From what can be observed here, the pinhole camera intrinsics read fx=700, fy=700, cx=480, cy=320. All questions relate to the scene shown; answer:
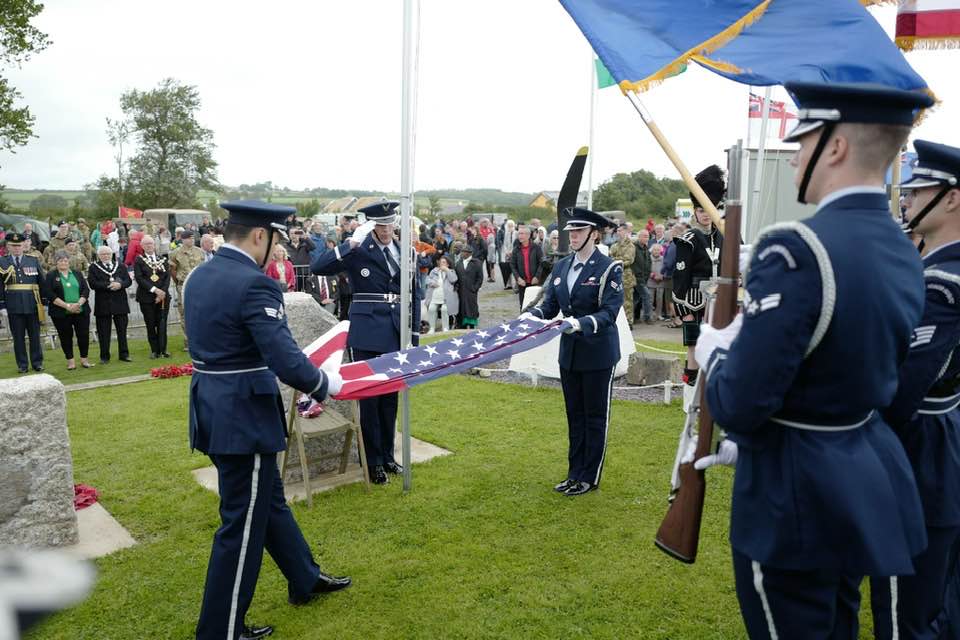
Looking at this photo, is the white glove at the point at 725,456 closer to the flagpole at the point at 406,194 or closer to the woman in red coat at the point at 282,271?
the flagpole at the point at 406,194

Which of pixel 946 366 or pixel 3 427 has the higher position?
pixel 946 366

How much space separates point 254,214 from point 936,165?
3.14 metres

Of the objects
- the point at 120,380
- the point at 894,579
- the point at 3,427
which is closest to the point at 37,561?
the point at 894,579

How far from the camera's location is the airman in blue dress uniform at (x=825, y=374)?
6.62 ft

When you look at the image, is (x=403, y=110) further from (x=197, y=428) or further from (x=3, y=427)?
(x=3, y=427)

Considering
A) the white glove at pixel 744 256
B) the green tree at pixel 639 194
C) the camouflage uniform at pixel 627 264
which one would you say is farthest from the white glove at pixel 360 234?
the green tree at pixel 639 194

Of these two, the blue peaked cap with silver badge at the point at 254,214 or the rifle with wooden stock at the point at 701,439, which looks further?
the blue peaked cap with silver badge at the point at 254,214

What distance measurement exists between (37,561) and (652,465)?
591 centimetres

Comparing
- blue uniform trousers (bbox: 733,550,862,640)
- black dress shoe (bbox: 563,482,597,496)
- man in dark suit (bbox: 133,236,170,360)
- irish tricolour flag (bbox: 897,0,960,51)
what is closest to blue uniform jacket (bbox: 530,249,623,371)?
black dress shoe (bbox: 563,482,597,496)

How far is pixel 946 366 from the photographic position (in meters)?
2.90

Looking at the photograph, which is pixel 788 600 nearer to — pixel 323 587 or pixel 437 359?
pixel 323 587

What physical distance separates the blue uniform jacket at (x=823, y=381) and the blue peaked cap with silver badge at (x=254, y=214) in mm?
2459

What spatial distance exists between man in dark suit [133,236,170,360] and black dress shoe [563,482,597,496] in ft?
31.6

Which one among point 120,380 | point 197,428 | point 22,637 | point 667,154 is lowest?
point 120,380
